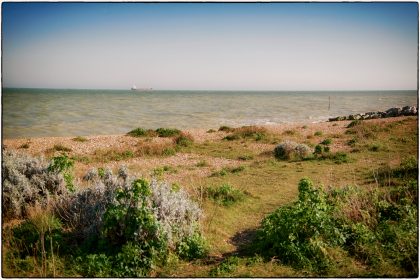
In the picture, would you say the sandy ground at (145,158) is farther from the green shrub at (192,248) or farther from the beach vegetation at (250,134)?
the green shrub at (192,248)

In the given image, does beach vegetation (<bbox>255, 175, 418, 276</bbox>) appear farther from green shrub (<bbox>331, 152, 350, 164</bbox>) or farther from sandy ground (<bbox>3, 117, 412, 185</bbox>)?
green shrub (<bbox>331, 152, 350, 164</bbox>)

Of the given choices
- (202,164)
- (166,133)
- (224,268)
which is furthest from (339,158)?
(166,133)

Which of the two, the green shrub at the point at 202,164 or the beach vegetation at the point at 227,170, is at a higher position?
the green shrub at the point at 202,164

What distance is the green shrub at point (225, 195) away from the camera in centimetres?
952

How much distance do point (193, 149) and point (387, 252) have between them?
1482 centimetres

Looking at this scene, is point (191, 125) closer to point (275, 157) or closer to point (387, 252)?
point (275, 157)

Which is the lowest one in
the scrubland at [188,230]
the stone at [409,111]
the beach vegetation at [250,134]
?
the scrubland at [188,230]

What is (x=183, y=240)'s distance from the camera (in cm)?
651

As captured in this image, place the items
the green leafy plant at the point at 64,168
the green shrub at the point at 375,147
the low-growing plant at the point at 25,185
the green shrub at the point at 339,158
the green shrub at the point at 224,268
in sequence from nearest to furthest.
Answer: the green shrub at the point at 224,268 → the low-growing plant at the point at 25,185 → the green leafy plant at the point at 64,168 → the green shrub at the point at 339,158 → the green shrub at the point at 375,147

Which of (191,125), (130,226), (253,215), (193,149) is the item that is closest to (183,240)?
(130,226)

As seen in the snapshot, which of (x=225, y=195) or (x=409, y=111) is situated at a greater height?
(x=409, y=111)

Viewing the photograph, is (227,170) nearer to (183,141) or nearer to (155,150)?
(155,150)

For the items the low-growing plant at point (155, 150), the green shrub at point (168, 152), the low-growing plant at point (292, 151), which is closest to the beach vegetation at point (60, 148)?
the low-growing plant at point (155, 150)

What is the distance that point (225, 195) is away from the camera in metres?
9.77
